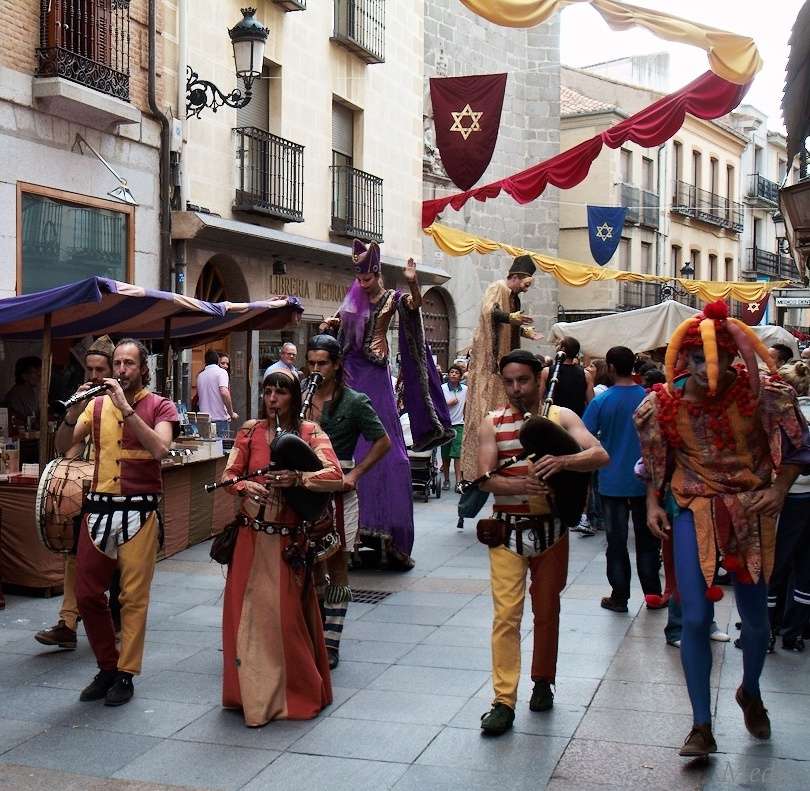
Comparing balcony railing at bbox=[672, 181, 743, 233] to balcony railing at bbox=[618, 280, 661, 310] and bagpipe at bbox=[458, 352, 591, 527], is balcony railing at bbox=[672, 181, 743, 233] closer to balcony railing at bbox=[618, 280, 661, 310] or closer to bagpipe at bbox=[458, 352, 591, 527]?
balcony railing at bbox=[618, 280, 661, 310]

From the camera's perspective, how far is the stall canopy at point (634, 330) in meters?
15.8

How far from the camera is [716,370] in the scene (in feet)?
15.3

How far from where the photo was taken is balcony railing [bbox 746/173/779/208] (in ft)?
155

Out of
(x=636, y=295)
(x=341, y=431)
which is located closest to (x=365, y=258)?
(x=341, y=431)

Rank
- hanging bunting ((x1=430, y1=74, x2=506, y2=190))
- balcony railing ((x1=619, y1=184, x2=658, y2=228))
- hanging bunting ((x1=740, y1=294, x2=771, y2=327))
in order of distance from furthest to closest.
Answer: balcony railing ((x1=619, y1=184, x2=658, y2=228))
hanging bunting ((x1=740, y1=294, x2=771, y2=327))
hanging bunting ((x1=430, y1=74, x2=506, y2=190))

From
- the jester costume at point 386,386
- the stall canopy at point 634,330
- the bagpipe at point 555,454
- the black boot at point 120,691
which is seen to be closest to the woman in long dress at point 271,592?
the black boot at point 120,691

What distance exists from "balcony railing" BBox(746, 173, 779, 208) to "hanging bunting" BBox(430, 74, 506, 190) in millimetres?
36307

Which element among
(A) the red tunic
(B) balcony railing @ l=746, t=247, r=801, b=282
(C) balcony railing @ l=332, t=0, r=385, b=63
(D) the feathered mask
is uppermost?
(C) balcony railing @ l=332, t=0, r=385, b=63

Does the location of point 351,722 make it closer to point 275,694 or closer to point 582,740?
point 275,694

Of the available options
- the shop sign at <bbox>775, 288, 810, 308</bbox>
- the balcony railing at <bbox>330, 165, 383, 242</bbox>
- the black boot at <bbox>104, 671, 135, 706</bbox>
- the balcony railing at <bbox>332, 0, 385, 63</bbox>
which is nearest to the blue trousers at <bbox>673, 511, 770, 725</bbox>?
the black boot at <bbox>104, 671, 135, 706</bbox>

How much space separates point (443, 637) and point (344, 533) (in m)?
0.97

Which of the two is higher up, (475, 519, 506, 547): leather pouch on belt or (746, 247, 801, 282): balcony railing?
(746, 247, 801, 282): balcony railing

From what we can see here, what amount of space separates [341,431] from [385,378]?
1962mm

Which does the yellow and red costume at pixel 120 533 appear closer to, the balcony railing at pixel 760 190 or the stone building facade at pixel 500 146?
the stone building facade at pixel 500 146
